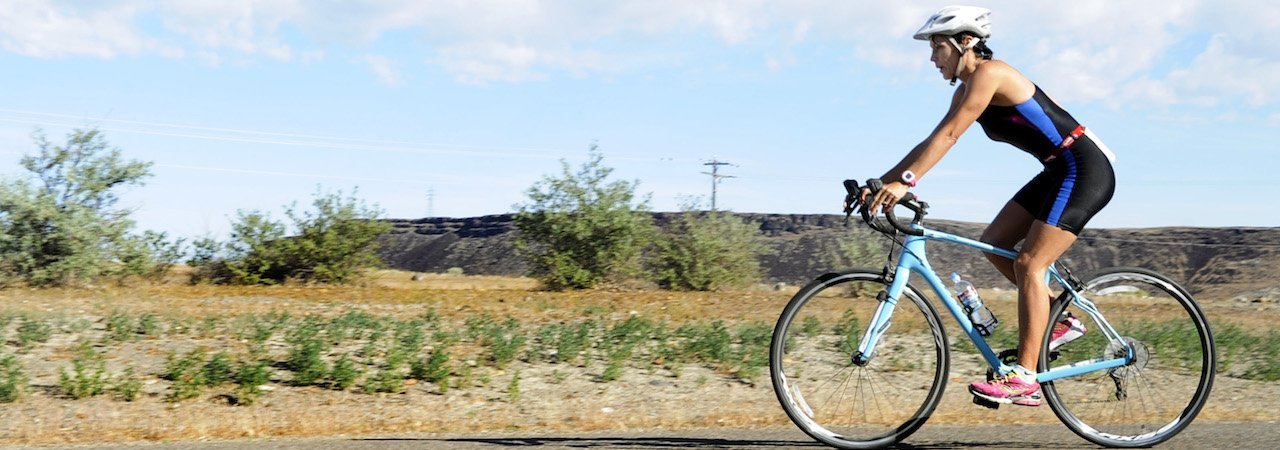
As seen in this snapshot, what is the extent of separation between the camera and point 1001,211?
5.43m

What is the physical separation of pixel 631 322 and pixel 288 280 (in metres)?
13.1

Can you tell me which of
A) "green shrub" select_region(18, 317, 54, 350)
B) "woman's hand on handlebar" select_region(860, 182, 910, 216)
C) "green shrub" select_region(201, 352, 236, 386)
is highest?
"woman's hand on handlebar" select_region(860, 182, 910, 216)

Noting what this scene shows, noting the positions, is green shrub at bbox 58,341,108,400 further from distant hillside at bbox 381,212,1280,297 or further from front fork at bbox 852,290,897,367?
distant hillside at bbox 381,212,1280,297

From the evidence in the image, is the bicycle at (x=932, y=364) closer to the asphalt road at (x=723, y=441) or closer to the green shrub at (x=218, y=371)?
the asphalt road at (x=723, y=441)

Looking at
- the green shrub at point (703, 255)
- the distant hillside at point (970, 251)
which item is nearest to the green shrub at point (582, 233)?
the green shrub at point (703, 255)

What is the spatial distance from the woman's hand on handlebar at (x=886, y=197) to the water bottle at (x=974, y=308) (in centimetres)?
57

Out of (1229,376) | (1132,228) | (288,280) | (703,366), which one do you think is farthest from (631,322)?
(1132,228)

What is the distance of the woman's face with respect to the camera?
5.07m

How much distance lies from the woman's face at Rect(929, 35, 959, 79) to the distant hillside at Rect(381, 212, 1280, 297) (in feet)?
227

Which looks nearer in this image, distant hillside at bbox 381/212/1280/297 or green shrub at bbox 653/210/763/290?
green shrub at bbox 653/210/763/290

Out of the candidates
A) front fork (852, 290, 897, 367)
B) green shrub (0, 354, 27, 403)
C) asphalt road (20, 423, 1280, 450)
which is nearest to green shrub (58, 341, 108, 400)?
green shrub (0, 354, 27, 403)

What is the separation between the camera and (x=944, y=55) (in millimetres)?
5090

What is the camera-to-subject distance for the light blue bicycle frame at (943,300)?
17.1ft

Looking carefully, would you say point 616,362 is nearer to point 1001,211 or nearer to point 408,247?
point 1001,211
